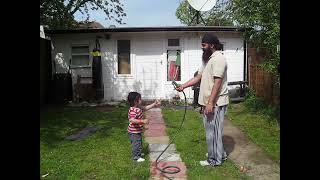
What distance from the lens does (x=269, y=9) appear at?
7.71m

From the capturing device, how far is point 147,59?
1484 centimetres

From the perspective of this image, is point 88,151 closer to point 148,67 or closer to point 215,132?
point 215,132

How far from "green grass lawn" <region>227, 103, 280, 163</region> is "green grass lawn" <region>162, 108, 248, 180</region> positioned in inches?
36.8

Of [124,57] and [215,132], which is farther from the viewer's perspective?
[124,57]

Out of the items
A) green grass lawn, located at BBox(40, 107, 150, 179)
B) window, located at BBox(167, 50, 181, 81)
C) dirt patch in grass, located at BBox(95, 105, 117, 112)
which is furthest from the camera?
window, located at BBox(167, 50, 181, 81)

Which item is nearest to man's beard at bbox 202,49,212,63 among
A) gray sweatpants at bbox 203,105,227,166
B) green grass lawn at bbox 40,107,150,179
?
gray sweatpants at bbox 203,105,227,166

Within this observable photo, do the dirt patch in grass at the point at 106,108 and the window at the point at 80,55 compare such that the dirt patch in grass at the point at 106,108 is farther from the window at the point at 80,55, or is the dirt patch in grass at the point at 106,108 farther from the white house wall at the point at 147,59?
the window at the point at 80,55

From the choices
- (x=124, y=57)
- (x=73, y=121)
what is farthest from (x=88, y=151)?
(x=124, y=57)

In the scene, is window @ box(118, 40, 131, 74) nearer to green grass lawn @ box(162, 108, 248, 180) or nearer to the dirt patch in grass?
the dirt patch in grass

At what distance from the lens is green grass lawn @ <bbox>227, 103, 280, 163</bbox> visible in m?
6.64

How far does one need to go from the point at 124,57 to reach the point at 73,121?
544cm
